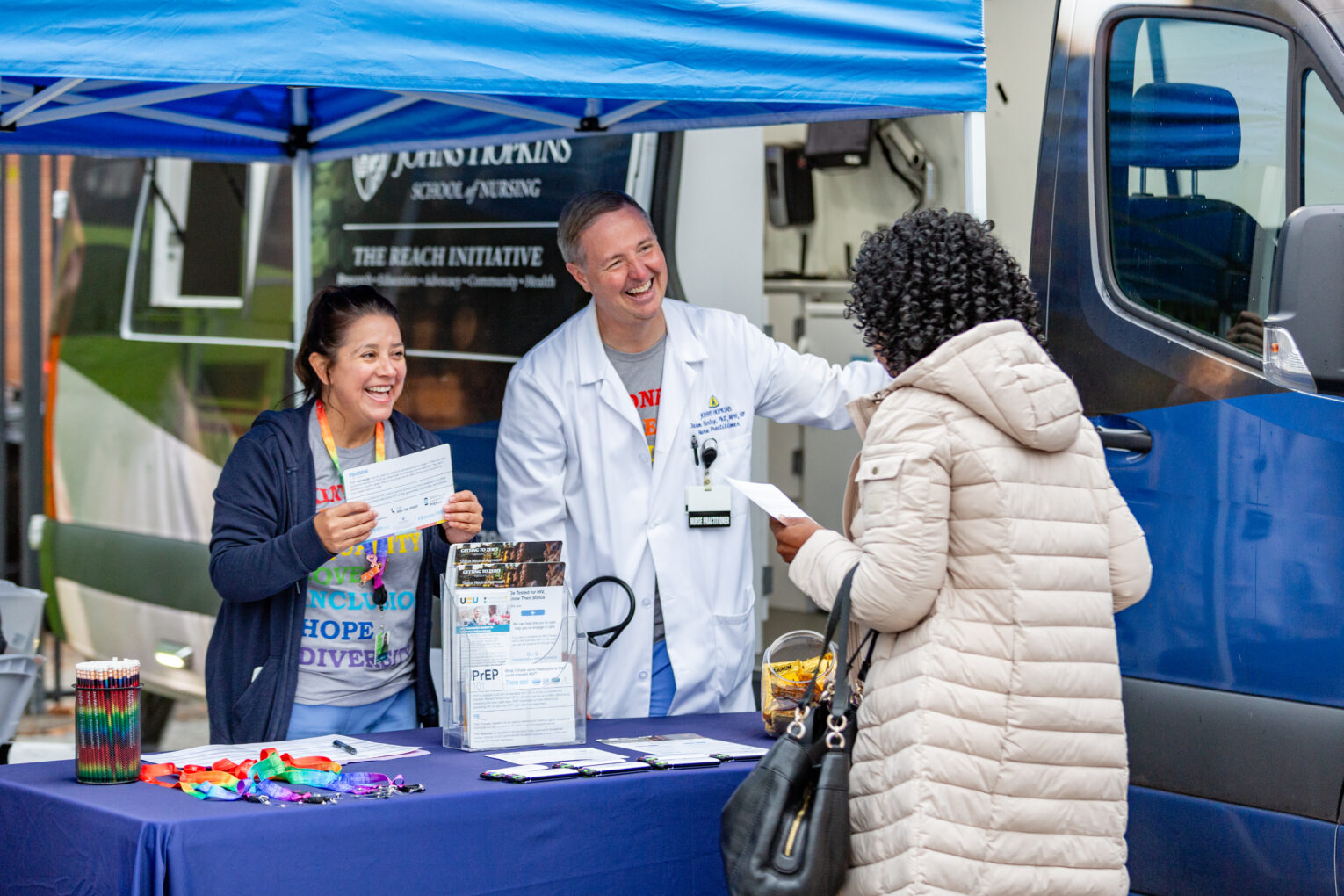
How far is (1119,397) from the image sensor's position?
3.03 metres

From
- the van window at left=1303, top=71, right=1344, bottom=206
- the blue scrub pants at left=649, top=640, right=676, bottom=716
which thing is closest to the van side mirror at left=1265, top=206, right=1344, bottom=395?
the van window at left=1303, top=71, right=1344, bottom=206

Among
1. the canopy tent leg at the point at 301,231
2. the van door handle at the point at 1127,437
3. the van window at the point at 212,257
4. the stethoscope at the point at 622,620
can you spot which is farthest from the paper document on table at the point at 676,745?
the van window at the point at 212,257

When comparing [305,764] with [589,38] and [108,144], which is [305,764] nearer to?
[589,38]

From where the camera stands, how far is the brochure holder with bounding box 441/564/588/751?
2.65 meters

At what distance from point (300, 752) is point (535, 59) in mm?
1294

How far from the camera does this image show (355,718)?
2.96 meters

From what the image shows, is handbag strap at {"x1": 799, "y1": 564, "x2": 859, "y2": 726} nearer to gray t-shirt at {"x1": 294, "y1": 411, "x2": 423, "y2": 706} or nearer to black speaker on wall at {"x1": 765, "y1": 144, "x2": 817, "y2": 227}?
gray t-shirt at {"x1": 294, "y1": 411, "x2": 423, "y2": 706}

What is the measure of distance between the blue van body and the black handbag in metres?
1.03

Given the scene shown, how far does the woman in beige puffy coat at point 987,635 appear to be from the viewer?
2100 mm

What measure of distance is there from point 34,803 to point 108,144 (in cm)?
231

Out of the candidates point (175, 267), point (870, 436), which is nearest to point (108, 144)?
point (175, 267)

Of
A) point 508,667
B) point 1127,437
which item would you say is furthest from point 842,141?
point 508,667

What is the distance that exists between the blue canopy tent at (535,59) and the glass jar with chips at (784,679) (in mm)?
965

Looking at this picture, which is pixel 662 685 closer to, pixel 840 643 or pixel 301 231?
pixel 840 643
